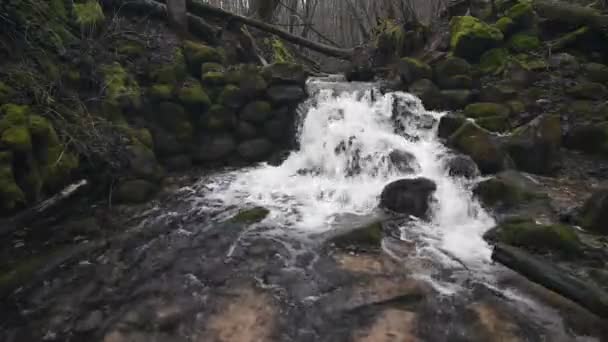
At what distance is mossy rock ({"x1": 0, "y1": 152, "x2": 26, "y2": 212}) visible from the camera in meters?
4.32

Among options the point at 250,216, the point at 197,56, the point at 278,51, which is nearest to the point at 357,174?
the point at 250,216

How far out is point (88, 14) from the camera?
25.8ft

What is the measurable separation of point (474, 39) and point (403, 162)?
4.72 m

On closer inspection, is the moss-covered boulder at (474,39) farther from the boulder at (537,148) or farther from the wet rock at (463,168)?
the wet rock at (463,168)

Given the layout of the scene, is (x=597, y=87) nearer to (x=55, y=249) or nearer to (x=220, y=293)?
(x=220, y=293)

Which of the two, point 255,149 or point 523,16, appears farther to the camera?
point 523,16

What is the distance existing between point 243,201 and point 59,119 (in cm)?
313

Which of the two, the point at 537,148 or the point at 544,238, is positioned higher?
the point at 537,148

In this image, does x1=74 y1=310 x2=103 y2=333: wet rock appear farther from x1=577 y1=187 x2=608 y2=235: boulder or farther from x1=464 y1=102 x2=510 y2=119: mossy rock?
x1=464 y1=102 x2=510 y2=119: mossy rock

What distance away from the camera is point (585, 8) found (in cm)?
958

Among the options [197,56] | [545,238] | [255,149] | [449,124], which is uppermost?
[197,56]

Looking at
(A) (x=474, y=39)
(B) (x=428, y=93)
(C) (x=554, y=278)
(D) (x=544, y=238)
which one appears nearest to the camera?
(C) (x=554, y=278)

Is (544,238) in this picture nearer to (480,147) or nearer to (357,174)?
(480,147)

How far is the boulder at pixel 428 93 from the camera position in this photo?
30.1 feet
